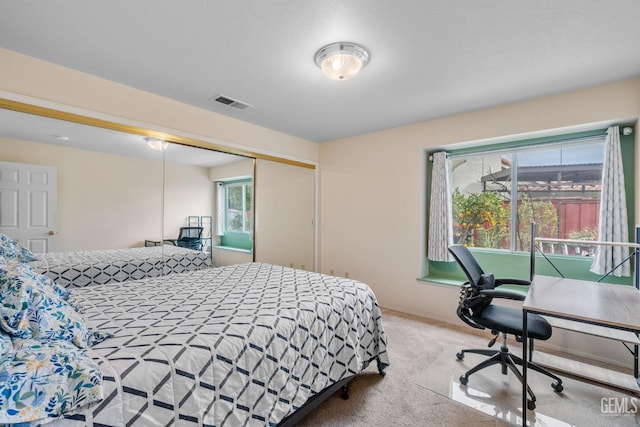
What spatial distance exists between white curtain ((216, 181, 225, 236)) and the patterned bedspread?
342 millimetres

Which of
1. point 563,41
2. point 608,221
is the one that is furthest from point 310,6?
point 608,221

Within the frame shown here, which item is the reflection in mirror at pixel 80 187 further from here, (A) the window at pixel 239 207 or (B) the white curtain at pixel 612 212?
(B) the white curtain at pixel 612 212

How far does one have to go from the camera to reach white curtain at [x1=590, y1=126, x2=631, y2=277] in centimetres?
250

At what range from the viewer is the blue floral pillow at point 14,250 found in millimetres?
1960

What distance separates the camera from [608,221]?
256cm

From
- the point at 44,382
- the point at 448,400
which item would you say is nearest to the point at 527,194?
the point at 448,400

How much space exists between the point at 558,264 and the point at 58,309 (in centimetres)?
Answer: 404

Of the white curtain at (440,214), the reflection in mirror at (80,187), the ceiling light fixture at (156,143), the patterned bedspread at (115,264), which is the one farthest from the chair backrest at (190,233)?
the white curtain at (440,214)

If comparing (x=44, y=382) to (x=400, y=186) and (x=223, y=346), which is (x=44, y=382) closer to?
(x=223, y=346)

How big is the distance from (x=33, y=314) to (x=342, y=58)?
7.02 feet

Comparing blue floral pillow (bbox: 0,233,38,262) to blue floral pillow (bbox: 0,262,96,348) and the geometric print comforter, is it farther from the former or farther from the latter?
blue floral pillow (bbox: 0,262,96,348)

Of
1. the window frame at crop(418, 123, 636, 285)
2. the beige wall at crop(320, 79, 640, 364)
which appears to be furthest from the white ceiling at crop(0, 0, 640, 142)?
the window frame at crop(418, 123, 636, 285)

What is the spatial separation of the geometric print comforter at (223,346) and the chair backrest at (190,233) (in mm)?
965

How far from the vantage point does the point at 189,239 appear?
10.6 ft
